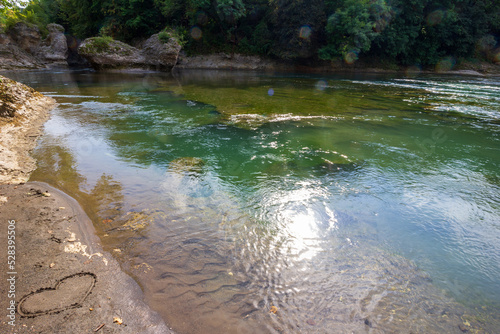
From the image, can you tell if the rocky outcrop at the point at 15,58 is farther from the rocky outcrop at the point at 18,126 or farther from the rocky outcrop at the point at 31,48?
the rocky outcrop at the point at 18,126

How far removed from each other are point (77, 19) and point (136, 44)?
1196 centimetres

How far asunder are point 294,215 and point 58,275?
268 cm

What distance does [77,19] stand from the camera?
3462 cm

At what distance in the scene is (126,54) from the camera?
2180 centimetres

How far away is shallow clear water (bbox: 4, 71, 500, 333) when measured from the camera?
2338 mm

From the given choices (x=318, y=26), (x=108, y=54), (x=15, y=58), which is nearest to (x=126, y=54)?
(x=108, y=54)

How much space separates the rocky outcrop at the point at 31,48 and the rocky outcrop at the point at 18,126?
65.1 feet

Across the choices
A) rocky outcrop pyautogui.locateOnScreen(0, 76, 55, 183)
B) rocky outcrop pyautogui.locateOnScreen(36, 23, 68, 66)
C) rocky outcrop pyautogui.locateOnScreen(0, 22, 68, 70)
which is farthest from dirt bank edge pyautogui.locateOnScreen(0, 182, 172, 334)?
rocky outcrop pyautogui.locateOnScreen(36, 23, 68, 66)

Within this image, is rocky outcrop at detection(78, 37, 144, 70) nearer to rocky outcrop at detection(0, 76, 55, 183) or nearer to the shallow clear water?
rocky outcrop at detection(0, 76, 55, 183)

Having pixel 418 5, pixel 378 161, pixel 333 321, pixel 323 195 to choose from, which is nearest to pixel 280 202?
pixel 323 195

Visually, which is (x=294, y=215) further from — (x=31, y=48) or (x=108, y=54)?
(x=31, y=48)

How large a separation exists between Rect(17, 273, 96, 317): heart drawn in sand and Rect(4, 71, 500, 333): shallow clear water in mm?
410

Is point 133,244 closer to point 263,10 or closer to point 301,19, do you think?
point 301,19

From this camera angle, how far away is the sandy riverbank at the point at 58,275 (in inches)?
78.7
